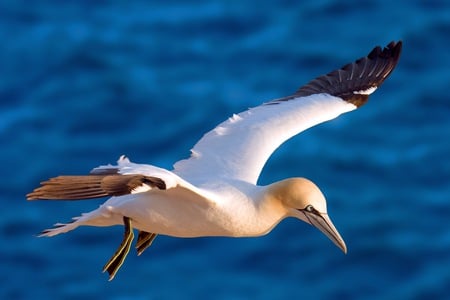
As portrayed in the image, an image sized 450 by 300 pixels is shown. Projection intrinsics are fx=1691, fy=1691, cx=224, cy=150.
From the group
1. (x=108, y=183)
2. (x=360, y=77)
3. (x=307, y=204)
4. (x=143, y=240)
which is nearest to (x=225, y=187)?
(x=307, y=204)

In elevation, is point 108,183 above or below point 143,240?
below

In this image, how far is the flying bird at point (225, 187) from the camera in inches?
450

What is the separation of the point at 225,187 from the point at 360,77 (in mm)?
2771

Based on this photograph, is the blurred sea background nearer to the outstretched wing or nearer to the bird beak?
the outstretched wing

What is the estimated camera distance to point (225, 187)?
12.6 metres

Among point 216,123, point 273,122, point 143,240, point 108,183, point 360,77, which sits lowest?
point 108,183

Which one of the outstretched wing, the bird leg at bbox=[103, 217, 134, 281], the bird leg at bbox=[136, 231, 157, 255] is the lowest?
the bird leg at bbox=[103, 217, 134, 281]

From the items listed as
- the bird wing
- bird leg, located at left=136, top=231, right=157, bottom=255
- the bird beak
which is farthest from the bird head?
bird leg, located at left=136, top=231, right=157, bottom=255

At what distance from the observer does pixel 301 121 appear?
45.7ft

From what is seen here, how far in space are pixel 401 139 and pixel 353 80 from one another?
656cm

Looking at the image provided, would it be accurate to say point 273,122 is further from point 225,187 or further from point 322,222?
point 322,222

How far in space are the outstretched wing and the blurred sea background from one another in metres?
4.71

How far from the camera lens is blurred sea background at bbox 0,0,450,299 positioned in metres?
19.3

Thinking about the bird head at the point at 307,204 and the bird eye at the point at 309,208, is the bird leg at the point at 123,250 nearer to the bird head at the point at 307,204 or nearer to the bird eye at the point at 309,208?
the bird head at the point at 307,204
